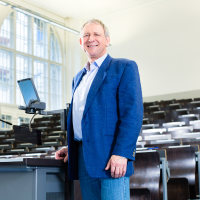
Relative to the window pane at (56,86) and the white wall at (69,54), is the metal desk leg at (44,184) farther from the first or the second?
the white wall at (69,54)

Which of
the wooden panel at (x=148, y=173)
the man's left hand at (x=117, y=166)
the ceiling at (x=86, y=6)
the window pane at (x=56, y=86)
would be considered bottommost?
the wooden panel at (x=148, y=173)

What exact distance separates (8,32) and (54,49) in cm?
233

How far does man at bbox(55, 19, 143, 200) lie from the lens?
1240 millimetres

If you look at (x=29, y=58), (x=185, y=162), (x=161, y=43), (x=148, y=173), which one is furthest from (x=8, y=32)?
(x=148, y=173)

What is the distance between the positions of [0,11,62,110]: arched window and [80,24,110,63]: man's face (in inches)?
391

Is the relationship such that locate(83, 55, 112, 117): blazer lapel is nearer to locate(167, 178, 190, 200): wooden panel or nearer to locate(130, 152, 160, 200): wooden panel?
locate(130, 152, 160, 200): wooden panel

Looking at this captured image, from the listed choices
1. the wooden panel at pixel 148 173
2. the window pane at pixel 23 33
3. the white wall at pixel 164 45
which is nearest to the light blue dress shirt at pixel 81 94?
the wooden panel at pixel 148 173

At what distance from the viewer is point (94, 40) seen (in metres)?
1.46

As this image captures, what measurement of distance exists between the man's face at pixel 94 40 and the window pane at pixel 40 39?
11.1 m

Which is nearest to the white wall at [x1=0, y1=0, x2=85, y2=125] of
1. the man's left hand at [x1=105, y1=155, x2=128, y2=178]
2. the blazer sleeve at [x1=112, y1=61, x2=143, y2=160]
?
the blazer sleeve at [x1=112, y1=61, x2=143, y2=160]

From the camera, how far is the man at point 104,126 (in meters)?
1.24

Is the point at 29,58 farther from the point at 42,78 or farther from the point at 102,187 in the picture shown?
the point at 102,187

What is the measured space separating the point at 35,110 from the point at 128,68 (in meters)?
0.51

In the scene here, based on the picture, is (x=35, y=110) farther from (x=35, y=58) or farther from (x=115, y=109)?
(x=35, y=58)
